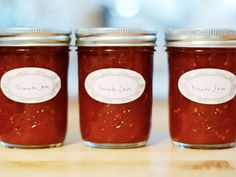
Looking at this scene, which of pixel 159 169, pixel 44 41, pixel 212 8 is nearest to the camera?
pixel 159 169

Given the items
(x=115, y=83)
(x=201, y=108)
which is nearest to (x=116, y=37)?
(x=115, y=83)

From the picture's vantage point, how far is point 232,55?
0.91m

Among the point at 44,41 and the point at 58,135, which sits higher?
the point at 44,41

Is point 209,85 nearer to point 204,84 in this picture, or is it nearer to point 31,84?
point 204,84

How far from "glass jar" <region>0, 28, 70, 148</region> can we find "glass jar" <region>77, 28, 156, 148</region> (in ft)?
0.14

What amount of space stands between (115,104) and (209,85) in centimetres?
15

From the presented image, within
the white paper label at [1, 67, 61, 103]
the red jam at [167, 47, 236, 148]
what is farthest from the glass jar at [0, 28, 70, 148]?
the red jam at [167, 47, 236, 148]

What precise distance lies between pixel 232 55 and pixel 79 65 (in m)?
0.25

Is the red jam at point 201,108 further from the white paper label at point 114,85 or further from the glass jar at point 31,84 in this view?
the glass jar at point 31,84

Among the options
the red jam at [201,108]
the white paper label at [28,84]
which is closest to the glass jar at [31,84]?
the white paper label at [28,84]

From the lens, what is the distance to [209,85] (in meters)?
0.91

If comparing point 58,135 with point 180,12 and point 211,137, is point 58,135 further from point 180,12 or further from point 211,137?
point 180,12

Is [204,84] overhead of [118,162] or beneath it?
overhead

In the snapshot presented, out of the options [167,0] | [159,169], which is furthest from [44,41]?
[167,0]
